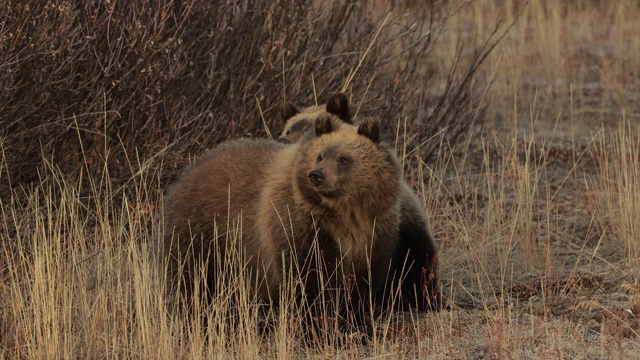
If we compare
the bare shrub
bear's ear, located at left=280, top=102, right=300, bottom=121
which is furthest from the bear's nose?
bear's ear, located at left=280, top=102, right=300, bottom=121

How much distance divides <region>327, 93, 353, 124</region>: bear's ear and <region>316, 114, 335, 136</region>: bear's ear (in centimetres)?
48

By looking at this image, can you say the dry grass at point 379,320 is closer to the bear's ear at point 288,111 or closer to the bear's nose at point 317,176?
the bear's nose at point 317,176

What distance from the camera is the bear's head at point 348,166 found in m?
5.76

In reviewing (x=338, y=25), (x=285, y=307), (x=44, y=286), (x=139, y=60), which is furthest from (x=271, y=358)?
(x=338, y=25)

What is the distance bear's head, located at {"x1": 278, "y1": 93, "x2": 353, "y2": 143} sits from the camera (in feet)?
21.2

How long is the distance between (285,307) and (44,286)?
47.0 inches

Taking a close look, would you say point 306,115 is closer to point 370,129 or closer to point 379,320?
point 370,129

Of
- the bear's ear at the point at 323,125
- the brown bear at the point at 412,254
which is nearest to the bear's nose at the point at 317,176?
the bear's ear at the point at 323,125

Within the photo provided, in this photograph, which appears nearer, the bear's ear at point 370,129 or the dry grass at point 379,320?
the dry grass at point 379,320

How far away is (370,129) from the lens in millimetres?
5887

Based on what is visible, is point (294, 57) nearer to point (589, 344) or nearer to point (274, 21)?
point (274, 21)

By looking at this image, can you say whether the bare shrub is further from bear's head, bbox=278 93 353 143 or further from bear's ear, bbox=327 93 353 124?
bear's ear, bbox=327 93 353 124

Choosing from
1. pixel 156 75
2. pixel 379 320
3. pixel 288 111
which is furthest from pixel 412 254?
pixel 156 75

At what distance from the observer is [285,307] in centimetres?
570
